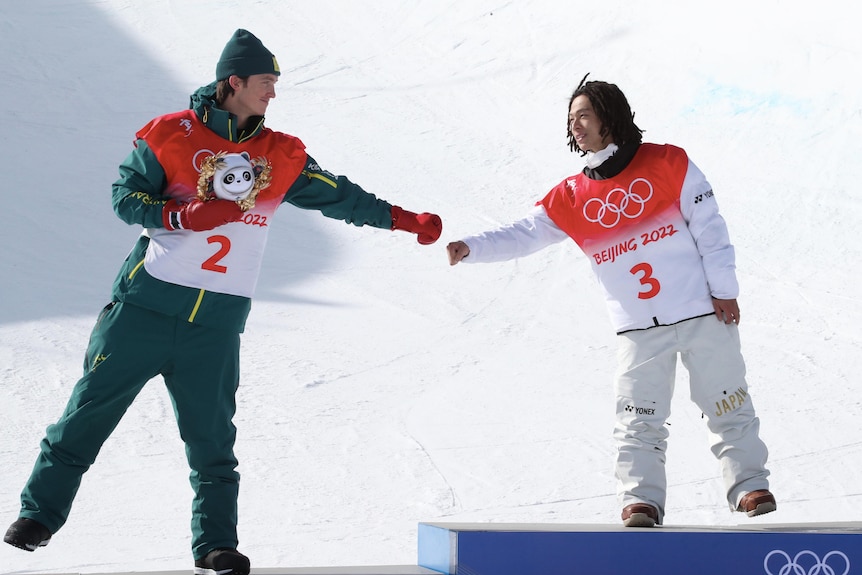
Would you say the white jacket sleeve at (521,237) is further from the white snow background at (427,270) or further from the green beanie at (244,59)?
the white snow background at (427,270)

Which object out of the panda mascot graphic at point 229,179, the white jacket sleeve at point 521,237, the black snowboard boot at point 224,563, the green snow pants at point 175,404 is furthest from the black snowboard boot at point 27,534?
the white jacket sleeve at point 521,237

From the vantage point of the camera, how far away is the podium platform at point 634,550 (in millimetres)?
2645

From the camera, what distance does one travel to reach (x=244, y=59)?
9.75ft

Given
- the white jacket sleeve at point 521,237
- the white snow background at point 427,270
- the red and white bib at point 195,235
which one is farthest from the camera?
the white snow background at point 427,270

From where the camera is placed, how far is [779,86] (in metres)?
10.9

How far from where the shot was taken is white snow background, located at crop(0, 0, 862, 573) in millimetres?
4699

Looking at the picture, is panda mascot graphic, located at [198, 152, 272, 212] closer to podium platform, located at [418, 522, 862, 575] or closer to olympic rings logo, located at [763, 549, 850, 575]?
podium platform, located at [418, 522, 862, 575]

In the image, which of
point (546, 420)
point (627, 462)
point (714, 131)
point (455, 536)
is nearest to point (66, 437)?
point (455, 536)

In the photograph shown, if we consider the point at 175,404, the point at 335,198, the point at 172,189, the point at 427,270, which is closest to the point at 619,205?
the point at 335,198

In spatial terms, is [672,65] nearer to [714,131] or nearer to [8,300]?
[714,131]

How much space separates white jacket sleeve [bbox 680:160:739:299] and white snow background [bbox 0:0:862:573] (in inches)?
58.1

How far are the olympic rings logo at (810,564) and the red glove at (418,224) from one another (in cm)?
126

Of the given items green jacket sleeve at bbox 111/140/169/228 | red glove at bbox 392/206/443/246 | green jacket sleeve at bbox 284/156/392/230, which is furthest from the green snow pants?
red glove at bbox 392/206/443/246

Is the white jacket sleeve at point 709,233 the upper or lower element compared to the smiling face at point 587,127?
lower
